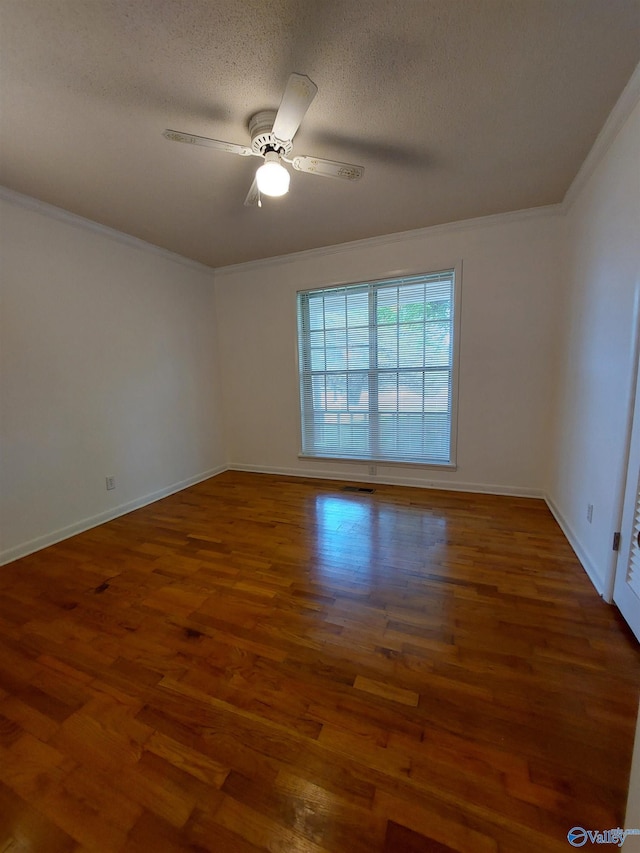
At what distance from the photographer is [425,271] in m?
3.27

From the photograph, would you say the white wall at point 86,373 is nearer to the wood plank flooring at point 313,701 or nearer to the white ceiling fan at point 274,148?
the wood plank flooring at point 313,701

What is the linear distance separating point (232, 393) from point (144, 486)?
157 centimetres

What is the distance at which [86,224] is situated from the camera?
2.78 meters

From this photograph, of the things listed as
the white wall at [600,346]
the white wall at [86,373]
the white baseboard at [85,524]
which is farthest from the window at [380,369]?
the white baseboard at [85,524]

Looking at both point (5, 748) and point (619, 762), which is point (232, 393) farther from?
point (619, 762)

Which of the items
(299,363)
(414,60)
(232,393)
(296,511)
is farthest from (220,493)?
(414,60)

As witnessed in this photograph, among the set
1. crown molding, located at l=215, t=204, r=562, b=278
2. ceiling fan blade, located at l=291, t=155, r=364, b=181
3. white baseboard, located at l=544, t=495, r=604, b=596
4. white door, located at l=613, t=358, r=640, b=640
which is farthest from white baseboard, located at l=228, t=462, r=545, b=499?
ceiling fan blade, located at l=291, t=155, r=364, b=181

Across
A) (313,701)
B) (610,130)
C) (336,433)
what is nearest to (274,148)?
(610,130)

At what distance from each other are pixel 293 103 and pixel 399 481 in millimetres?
3169

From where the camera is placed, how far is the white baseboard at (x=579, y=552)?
6.15ft

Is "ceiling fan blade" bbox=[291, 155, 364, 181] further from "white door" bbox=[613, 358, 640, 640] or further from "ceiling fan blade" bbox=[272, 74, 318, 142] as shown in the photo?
"white door" bbox=[613, 358, 640, 640]

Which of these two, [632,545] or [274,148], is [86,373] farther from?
[632,545]

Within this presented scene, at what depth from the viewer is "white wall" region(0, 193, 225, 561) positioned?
239 centimetres

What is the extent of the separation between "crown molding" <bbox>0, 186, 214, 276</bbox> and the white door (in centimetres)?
394
